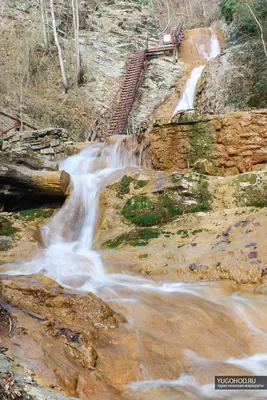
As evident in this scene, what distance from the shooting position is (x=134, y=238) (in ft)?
27.6

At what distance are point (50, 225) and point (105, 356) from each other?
6569mm

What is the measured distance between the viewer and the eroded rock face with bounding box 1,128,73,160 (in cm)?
1614

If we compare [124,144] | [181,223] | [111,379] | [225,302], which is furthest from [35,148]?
[111,379]

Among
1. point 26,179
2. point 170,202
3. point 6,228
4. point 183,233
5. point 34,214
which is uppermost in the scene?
point 26,179

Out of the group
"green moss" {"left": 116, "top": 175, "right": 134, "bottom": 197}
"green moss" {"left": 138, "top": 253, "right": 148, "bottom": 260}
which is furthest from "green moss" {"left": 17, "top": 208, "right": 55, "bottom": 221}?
"green moss" {"left": 138, "top": 253, "right": 148, "bottom": 260}

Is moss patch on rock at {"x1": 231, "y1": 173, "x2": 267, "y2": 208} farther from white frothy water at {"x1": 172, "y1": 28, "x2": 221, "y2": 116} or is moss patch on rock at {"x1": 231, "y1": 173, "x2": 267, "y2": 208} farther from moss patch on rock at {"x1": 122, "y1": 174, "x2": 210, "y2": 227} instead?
white frothy water at {"x1": 172, "y1": 28, "x2": 221, "y2": 116}

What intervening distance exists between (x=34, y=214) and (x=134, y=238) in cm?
367

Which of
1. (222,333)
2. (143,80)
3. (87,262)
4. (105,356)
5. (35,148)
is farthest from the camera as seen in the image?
(143,80)

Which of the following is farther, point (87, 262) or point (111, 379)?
point (87, 262)

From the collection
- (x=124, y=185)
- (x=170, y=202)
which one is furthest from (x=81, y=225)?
(x=170, y=202)

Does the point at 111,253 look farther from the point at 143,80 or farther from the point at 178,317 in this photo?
the point at 143,80

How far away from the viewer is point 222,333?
4.69 metres

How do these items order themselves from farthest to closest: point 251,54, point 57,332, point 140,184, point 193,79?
point 193,79, point 251,54, point 140,184, point 57,332

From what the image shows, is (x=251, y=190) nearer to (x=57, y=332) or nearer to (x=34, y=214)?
(x=34, y=214)
